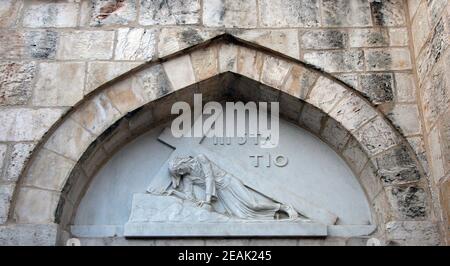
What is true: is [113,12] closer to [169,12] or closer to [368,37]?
[169,12]

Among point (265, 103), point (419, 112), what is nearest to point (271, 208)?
point (265, 103)

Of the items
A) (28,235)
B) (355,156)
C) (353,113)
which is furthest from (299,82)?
(28,235)

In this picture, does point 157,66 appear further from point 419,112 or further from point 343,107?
point 419,112

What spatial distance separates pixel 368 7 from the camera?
494 centimetres

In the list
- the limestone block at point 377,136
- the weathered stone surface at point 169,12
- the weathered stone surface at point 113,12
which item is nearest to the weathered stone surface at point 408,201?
the limestone block at point 377,136

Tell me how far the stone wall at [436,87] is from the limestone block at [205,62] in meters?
1.55

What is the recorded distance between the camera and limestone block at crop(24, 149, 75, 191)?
4348 mm

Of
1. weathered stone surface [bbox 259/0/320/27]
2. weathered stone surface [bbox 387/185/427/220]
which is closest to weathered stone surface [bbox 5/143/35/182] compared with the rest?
weathered stone surface [bbox 259/0/320/27]

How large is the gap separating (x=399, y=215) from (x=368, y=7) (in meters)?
1.74

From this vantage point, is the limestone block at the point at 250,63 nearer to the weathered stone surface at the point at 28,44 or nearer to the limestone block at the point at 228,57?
the limestone block at the point at 228,57

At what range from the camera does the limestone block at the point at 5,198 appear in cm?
418

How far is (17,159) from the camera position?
4355 mm

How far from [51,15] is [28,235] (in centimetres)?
180
